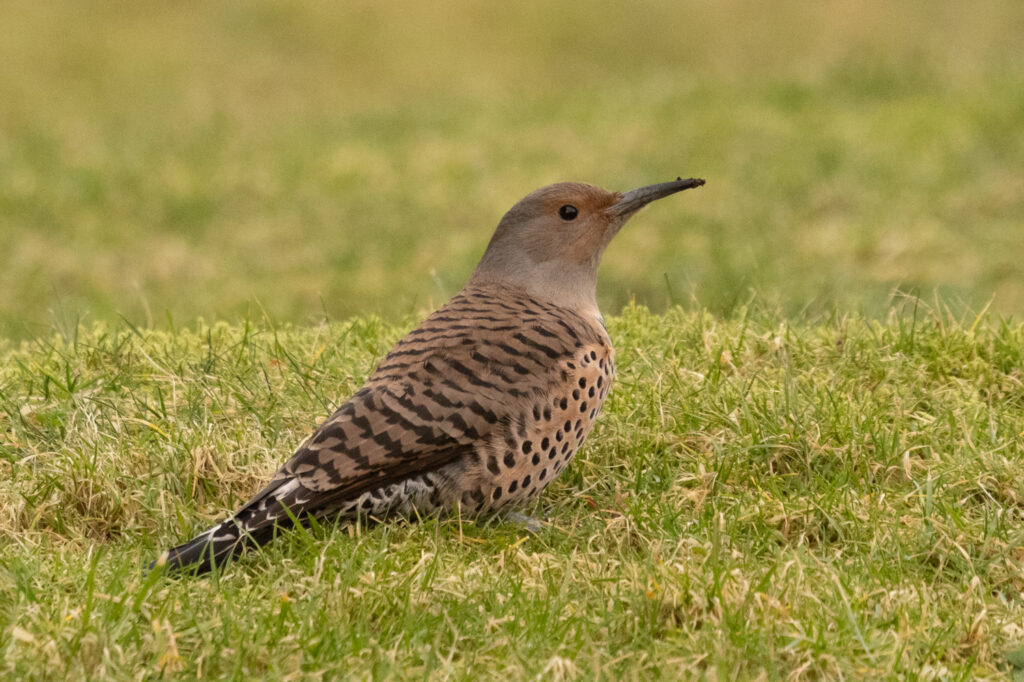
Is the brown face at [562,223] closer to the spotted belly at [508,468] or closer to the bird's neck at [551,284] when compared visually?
the bird's neck at [551,284]

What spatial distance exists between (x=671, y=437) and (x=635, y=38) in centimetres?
1379

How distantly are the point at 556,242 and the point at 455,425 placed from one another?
1.08 meters

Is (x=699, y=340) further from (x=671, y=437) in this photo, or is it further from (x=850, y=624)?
(x=850, y=624)

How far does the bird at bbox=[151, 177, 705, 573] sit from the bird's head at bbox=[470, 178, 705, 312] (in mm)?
56

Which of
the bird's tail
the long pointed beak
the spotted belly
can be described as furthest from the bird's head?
the bird's tail

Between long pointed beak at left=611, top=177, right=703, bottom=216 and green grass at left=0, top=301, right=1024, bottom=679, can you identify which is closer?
green grass at left=0, top=301, right=1024, bottom=679

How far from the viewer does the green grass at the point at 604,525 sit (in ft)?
12.4

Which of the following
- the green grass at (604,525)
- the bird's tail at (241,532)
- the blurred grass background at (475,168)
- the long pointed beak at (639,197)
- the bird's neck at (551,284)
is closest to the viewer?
the green grass at (604,525)

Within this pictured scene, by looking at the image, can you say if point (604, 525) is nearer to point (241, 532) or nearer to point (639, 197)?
point (241, 532)

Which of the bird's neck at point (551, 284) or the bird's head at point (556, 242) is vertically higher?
the bird's head at point (556, 242)

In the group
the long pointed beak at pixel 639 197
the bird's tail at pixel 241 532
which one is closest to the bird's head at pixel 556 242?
the long pointed beak at pixel 639 197

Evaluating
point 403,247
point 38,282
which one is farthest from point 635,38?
point 38,282

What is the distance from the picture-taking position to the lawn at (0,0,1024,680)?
3.85 m

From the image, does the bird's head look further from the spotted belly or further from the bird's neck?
the spotted belly
